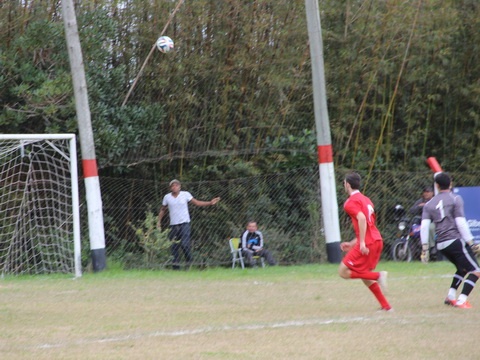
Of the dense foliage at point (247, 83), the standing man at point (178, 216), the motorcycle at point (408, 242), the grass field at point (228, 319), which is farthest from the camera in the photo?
the motorcycle at point (408, 242)

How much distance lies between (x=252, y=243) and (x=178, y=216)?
5.83 ft

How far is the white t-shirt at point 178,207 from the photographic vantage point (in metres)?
15.9

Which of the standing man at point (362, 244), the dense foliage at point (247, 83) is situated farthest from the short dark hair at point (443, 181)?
the dense foliage at point (247, 83)

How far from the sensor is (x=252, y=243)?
16.9m

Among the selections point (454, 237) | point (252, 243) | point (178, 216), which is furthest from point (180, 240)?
point (454, 237)

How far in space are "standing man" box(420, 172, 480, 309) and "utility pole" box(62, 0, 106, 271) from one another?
6376 millimetres

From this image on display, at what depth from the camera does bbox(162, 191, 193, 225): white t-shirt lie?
15.9 m

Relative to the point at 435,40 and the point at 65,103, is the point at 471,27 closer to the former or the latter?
the point at 435,40

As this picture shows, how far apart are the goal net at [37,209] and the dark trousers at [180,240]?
1.98m

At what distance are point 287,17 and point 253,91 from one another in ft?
5.79

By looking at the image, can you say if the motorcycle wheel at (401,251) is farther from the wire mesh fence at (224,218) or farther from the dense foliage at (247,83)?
the dense foliage at (247,83)

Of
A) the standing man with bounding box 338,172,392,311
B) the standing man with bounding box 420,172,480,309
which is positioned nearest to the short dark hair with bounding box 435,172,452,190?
the standing man with bounding box 420,172,480,309

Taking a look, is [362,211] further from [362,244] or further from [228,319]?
[228,319]

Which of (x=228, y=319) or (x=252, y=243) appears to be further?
(x=252, y=243)
